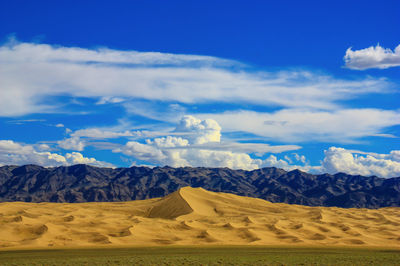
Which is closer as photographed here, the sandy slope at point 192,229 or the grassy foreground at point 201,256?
the grassy foreground at point 201,256

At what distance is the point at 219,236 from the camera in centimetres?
5775

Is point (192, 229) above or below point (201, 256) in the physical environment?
below

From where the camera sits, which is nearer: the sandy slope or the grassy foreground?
the grassy foreground

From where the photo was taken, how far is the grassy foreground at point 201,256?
36469 mm

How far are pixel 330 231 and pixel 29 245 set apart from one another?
42.4 meters

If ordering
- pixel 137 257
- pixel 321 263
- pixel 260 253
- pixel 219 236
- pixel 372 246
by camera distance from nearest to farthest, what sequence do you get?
pixel 321 263, pixel 137 257, pixel 260 253, pixel 372 246, pixel 219 236

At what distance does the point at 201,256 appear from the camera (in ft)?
132

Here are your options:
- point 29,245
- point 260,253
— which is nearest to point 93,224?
point 29,245

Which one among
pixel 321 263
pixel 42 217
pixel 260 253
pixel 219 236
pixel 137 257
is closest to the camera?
pixel 321 263

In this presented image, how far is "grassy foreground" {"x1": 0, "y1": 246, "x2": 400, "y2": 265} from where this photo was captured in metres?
36.5

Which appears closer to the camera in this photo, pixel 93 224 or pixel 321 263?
pixel 321 263

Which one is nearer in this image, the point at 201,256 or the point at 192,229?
the point at 201,256

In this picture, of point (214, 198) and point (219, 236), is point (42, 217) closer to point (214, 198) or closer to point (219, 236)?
point (219, 236)

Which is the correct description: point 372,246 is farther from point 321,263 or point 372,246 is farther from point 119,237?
point 119,237
